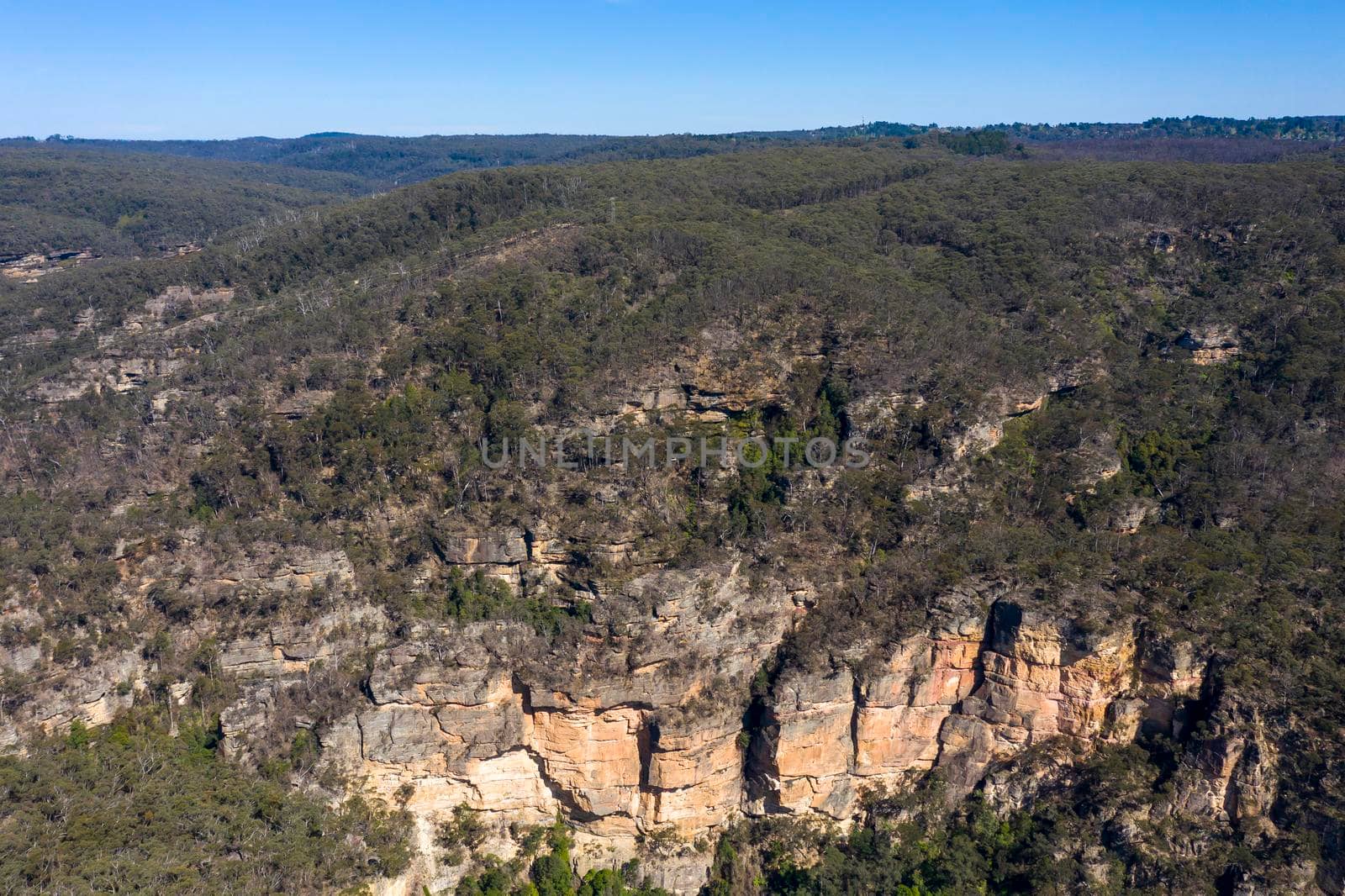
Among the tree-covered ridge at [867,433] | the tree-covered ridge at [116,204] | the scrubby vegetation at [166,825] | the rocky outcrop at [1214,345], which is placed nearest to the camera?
→ the scrubby vegetation at [166,825]

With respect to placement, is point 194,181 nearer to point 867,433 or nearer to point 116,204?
point 116,204

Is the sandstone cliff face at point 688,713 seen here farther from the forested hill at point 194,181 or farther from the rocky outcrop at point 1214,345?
the forested hill at point 194,181

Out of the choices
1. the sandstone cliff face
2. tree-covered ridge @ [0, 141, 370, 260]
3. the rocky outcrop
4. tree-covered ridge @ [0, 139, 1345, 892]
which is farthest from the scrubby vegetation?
tree-covered ridge @ [0, 141, 370, 260]

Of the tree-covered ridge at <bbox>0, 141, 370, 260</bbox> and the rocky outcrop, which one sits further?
the tree-covered ridge at <bbox>0, 141, 370, 260</bbox>

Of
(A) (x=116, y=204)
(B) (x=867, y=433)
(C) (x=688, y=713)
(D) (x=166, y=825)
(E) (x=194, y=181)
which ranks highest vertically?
(E) (x=194, y=181)

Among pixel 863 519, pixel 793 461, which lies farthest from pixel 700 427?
pixel 863 519

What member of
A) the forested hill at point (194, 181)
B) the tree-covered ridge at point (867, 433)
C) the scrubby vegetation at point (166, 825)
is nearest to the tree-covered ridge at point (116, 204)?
the forested hill at point (194, 181)

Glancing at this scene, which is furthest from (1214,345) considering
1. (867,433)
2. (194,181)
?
(194,181)

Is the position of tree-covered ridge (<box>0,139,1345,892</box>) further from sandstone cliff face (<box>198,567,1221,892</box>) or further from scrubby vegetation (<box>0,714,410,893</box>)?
scrubby vegetation (<box>0,714,410,893</box>)

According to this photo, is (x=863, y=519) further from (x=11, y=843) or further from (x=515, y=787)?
(x=11, y=843)

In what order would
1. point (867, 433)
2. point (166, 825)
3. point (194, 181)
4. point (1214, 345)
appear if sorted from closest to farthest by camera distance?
point (166, 825) < point (867, 433) < point (1214, 345) < point (194, 181)

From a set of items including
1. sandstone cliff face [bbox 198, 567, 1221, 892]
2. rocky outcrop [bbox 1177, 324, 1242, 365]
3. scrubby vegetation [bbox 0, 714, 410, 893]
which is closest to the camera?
scrubby vegetation [bbox 0, 714, 410, 893]
